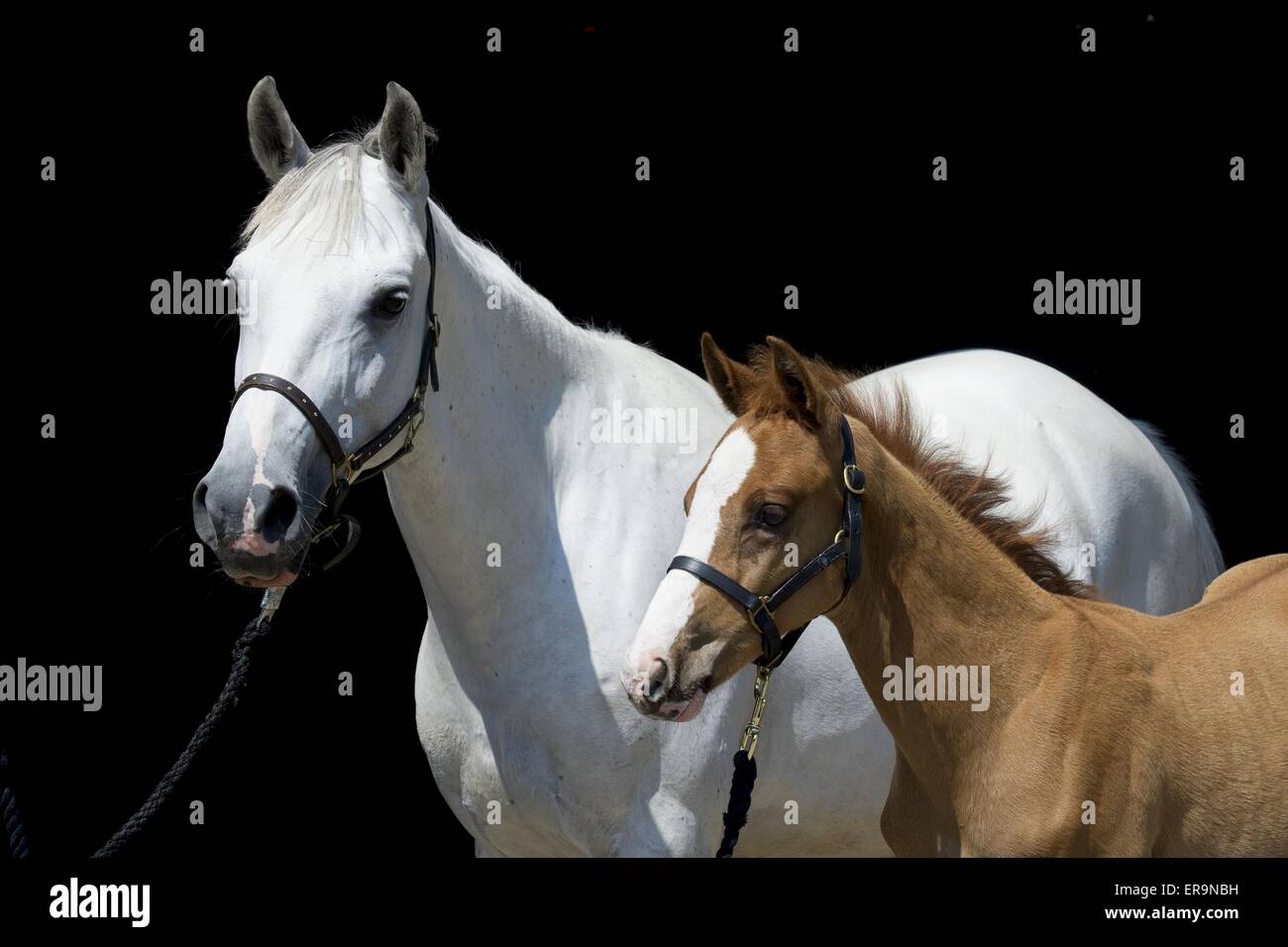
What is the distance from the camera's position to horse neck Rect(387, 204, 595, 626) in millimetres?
3861

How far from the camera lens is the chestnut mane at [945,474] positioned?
12.1 ft

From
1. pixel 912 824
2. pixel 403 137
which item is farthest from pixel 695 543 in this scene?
pixel 403 137

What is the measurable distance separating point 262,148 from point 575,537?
138 centimetres

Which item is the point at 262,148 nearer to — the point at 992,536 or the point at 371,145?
the point at 371,145

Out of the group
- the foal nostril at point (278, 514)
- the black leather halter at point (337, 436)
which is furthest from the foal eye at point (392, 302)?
the foal nostril at point (278, 514)

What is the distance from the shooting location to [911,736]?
11.5 ft

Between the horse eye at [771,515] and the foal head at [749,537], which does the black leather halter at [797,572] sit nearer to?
the foal head at [749,537]

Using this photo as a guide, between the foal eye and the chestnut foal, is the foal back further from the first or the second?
the foal eye

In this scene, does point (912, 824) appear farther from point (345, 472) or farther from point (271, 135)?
point (271, 135)

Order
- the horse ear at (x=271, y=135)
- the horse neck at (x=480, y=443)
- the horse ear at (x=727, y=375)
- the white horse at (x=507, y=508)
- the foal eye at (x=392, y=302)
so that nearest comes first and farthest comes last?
the white horse at (x=507, y=508) → the foal eye at (x=392, y=302) → the horse ear at (x=727, y=375) → the horse ear at (x=271, y=135) → the horse neck at (x=480, y=443)

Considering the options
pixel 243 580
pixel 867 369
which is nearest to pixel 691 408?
pixel 867 369

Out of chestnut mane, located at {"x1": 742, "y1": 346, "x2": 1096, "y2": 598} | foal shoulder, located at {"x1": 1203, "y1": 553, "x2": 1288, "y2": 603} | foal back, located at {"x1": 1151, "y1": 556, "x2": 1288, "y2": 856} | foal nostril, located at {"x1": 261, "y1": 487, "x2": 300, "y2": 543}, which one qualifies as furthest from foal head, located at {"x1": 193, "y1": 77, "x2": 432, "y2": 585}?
foal shoulder, located at {"x1": 1203, "y1": 553, "x2": 1288, "y2": 603}

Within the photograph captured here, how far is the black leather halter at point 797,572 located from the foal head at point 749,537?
0.02 meters

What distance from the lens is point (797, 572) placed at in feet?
10.9
